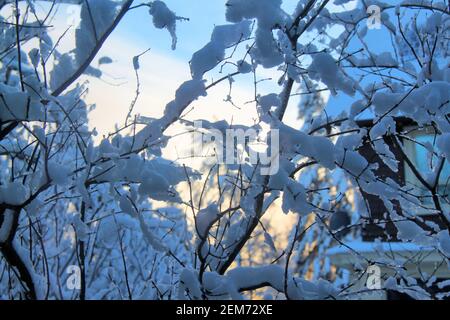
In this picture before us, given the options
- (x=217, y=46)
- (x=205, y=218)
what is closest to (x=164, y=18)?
(x=217, y=46)

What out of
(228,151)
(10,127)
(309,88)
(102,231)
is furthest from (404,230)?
(10,127)

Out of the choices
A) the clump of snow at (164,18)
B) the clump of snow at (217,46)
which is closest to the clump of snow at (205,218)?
the clump of snow at (217,46)

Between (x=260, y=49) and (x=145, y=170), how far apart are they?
78 cm

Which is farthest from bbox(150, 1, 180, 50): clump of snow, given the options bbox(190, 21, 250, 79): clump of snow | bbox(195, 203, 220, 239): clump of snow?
bbox(195, 203, 220, 239): clump of snow

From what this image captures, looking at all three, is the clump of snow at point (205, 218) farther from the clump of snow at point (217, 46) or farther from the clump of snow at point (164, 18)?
the clump of snow at point (164, 18)

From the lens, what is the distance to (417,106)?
8.09ft

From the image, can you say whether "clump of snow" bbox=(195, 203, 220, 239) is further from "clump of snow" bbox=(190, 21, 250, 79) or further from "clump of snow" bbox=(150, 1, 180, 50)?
"clump of snow" bbox=(150, 1, 180, 50)

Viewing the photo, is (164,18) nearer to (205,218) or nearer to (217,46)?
(217,46)

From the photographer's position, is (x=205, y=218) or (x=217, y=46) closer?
(x=205, y=218)

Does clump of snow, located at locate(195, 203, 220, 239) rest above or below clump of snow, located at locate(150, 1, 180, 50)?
below

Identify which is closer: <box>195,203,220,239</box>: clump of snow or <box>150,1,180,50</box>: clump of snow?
<box>195,203,220,239</box>: clump of snow
